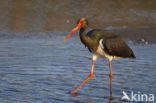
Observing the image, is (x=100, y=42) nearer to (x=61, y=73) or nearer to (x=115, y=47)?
(x=115, y=47)

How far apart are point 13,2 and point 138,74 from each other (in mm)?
9186

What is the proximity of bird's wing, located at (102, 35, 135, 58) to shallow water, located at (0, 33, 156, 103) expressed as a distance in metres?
0.46

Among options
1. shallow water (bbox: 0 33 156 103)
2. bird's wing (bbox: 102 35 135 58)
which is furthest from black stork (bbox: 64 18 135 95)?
shallow water (bbox: 0 33 156 103)

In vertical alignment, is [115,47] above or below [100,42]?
below

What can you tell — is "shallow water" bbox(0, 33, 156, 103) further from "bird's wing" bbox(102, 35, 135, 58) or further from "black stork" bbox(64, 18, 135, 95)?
"bird's wing" bbox(102, 35, 135, 58)

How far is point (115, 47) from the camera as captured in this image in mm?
6289

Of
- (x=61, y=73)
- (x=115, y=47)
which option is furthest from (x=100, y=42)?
(x=61, y=73)

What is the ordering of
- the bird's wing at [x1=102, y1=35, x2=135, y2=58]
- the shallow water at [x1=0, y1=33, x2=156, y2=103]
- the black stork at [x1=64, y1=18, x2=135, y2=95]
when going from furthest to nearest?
the bird's wing at [x1=102, y1=35, x2=135, y2=58]
the black stork at [x1=64, y1=18, x2=135, y2=95]
the shallow water at [x1=0, y1=33, x2=156, y2=103]

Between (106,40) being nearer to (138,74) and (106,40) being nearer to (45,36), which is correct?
(138,74)

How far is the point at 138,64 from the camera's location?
7672 millimetres

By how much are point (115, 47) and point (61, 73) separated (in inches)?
46.3

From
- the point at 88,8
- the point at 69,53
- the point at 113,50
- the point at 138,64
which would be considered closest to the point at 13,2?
the point at 88,8

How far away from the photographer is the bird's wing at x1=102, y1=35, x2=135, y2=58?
6.10 m

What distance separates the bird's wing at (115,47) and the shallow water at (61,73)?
0.46m
